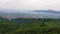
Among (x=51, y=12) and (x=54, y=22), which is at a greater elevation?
(x=51, y=12)

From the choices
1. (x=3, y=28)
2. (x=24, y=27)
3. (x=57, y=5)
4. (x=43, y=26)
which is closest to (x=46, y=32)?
(x=43, y=26)

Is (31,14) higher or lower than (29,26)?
higher

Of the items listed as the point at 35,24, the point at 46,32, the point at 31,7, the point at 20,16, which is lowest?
the point at 46,32

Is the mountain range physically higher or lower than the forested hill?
higher

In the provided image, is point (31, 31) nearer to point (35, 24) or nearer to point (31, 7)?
point (35, 24)

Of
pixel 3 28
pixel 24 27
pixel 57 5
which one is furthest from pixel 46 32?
pixel 3 28

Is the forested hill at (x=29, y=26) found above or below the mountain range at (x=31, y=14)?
below
